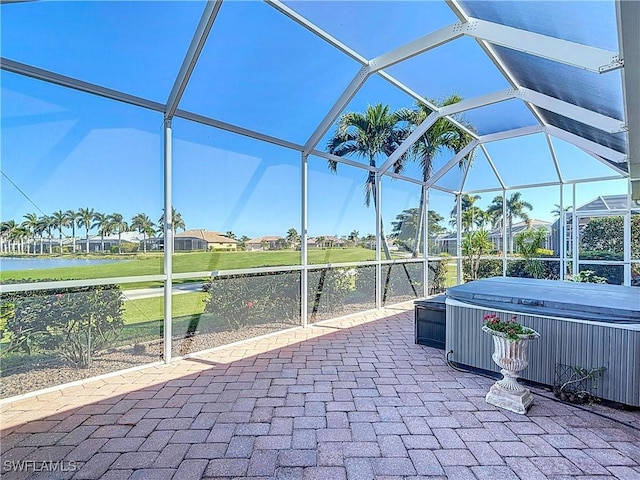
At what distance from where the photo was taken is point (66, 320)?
127 inches

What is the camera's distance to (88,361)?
3371 mm

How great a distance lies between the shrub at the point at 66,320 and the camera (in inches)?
116

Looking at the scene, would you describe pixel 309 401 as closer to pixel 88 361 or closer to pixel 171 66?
pixel 88 361

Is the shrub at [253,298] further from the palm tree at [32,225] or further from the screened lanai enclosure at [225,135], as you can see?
the palm tree at [32,225]

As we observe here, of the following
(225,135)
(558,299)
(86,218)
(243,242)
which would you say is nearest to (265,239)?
(243,242)

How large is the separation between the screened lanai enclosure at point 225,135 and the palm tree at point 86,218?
23 mm

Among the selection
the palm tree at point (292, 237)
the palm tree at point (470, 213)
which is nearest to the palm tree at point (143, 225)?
the palm tree at point (292, 237)

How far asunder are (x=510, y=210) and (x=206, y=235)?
27.4ft

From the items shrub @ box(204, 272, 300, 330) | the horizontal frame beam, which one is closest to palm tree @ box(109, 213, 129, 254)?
shrub @ box(204, 272, 300, 330)

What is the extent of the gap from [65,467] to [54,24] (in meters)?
3.29

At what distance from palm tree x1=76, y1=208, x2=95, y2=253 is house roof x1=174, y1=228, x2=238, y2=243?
84cm

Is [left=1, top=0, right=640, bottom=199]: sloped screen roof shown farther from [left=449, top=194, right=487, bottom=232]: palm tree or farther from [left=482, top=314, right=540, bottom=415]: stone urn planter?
[left=449, top=194, right=487, bottom=232]: palm tree

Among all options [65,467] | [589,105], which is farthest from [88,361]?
[589,105]

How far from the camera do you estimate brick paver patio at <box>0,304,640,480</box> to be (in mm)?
2092
